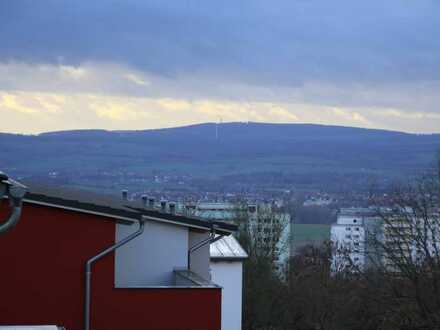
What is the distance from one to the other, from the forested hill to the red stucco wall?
95.9m

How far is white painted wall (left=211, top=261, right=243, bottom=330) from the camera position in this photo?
28.9m

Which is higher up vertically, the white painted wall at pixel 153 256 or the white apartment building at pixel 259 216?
the white painted wall at pixel 153 256

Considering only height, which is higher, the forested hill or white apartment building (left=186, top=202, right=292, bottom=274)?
the forested hill

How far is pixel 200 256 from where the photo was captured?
65.2ft

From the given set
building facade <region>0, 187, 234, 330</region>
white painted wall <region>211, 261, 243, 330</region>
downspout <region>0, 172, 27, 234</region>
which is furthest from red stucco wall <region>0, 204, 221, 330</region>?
white painted wall <region>211, 261, 243, 330</region>

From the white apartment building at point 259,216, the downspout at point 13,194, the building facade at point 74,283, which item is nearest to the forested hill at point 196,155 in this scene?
the white apartment building at point 259,216

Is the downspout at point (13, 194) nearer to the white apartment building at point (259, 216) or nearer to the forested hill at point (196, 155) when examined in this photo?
the white apartment building at point (259, 216)

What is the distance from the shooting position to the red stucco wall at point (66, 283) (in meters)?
13.9

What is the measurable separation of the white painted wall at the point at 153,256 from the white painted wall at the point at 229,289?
36.6ft

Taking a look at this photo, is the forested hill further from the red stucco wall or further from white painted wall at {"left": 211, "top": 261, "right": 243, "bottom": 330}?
the red stucco wall

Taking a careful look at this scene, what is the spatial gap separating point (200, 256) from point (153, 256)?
9.28ft

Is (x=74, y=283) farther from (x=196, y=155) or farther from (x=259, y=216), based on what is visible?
(x=196, y=155)

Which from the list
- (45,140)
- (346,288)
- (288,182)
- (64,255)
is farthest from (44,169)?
(64,255)

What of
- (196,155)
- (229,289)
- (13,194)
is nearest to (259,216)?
(229,289)
